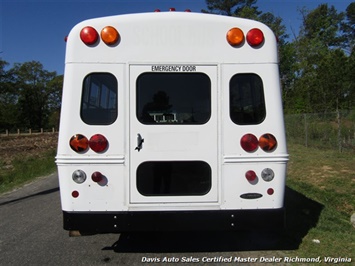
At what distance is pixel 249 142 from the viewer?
4.10 m

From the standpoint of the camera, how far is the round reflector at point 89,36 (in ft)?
13.3

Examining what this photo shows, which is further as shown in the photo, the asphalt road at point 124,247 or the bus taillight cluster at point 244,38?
the asphalt road at point 124,247

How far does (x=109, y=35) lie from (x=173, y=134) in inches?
50.8

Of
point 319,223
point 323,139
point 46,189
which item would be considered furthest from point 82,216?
point 323,139

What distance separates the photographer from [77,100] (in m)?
4.08

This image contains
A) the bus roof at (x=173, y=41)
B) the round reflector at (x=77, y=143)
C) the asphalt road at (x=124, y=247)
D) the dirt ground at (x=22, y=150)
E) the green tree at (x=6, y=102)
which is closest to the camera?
the round reflector at (x=77, y=143)

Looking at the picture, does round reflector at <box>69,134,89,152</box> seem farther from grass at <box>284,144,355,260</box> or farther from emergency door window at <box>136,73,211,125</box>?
grass at <box>284,144,355,260</box>

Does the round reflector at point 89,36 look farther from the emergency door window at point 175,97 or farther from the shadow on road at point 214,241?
the shadow on road at point 214,241

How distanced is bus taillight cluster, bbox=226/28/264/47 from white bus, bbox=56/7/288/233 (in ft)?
0.04

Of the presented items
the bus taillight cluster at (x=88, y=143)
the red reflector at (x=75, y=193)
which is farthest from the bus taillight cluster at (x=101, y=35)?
the red reflector at (x=75, y=193)

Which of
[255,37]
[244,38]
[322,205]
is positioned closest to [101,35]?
[244,38]

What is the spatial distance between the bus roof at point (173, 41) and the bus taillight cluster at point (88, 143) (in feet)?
2.78

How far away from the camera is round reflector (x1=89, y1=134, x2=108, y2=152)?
403 cm

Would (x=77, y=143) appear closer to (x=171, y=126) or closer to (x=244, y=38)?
(x=171, y=126)
